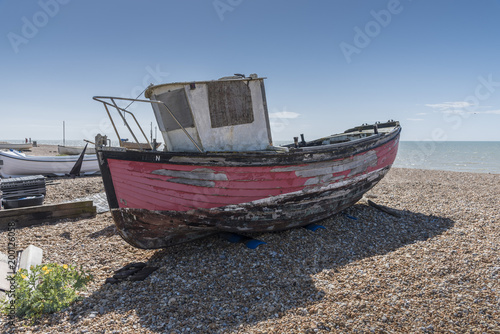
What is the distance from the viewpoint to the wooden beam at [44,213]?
8164 millimetres

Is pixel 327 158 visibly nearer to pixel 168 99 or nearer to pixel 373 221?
pixel 373 221

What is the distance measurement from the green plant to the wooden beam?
440 centimetres

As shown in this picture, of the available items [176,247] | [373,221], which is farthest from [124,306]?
[373,221]

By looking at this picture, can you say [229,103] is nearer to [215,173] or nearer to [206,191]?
[215,173]

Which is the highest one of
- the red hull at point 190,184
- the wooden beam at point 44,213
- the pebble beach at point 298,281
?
the red hull at point 190,184

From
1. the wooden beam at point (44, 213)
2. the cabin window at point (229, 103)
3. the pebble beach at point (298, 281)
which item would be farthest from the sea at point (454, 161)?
the wooden beam at point (44, 213)

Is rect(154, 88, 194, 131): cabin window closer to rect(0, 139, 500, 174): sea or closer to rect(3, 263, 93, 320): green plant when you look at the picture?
rect(3, 263, 93, 320): green plant

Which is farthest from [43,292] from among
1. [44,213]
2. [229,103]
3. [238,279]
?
[44,213]

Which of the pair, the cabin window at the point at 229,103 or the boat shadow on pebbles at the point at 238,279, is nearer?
the boat shadow on pebbles at the point at 238,279

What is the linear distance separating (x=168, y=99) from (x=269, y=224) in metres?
3.46

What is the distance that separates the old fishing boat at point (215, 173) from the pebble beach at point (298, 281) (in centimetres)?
61

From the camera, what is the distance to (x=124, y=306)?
177 inches

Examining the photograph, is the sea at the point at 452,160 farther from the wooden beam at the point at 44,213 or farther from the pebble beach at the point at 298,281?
the pebble beach at the point at 298,281

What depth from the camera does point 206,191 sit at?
578 centimetres
